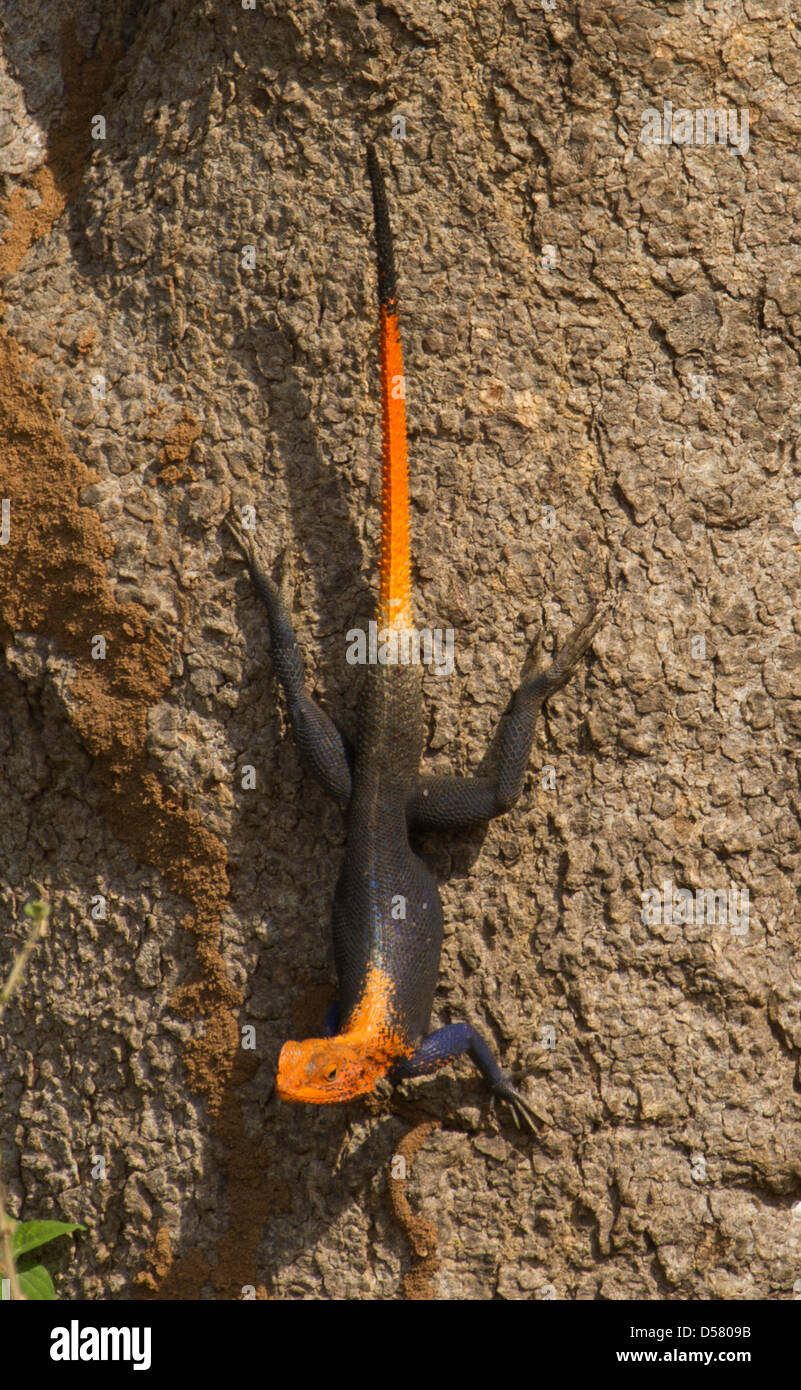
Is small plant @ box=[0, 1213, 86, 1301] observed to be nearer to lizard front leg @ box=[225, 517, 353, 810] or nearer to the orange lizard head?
the orange lizard head

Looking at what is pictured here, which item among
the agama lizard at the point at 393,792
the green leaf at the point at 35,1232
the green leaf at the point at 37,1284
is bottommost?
the green leaf at the point at 37,1284

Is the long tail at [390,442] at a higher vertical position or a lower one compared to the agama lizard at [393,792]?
higher

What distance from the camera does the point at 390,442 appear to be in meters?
3.65

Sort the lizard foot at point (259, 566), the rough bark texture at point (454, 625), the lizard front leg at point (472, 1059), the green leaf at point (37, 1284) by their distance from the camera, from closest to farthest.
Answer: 1. the green leaf at point (37, 1284)
2. the lizard front leg at point (472, 1059)
3. the rough bark texture at point (454, 625)
4. the lizard foot at point (259, 566)

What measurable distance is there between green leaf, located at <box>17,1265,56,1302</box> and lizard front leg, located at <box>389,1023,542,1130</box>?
1173 mm

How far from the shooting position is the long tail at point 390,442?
3641 mm

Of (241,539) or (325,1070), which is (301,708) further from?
(325,1070)

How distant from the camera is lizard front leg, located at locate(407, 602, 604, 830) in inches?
146

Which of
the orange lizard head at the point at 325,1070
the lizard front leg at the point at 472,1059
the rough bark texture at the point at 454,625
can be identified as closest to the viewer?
the orange lizard head at the point at 325,1070

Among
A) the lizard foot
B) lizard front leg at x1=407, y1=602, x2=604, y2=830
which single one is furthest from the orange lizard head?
the lizard foot

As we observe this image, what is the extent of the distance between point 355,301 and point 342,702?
132cm

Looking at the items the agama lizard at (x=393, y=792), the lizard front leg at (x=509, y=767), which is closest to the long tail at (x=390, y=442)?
the agama lizard at (x=393, y=792)

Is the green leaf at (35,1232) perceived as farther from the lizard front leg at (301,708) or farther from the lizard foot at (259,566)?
the lizard foot at (259,566)

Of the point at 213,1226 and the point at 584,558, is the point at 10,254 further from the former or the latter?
the point at 213,1226
